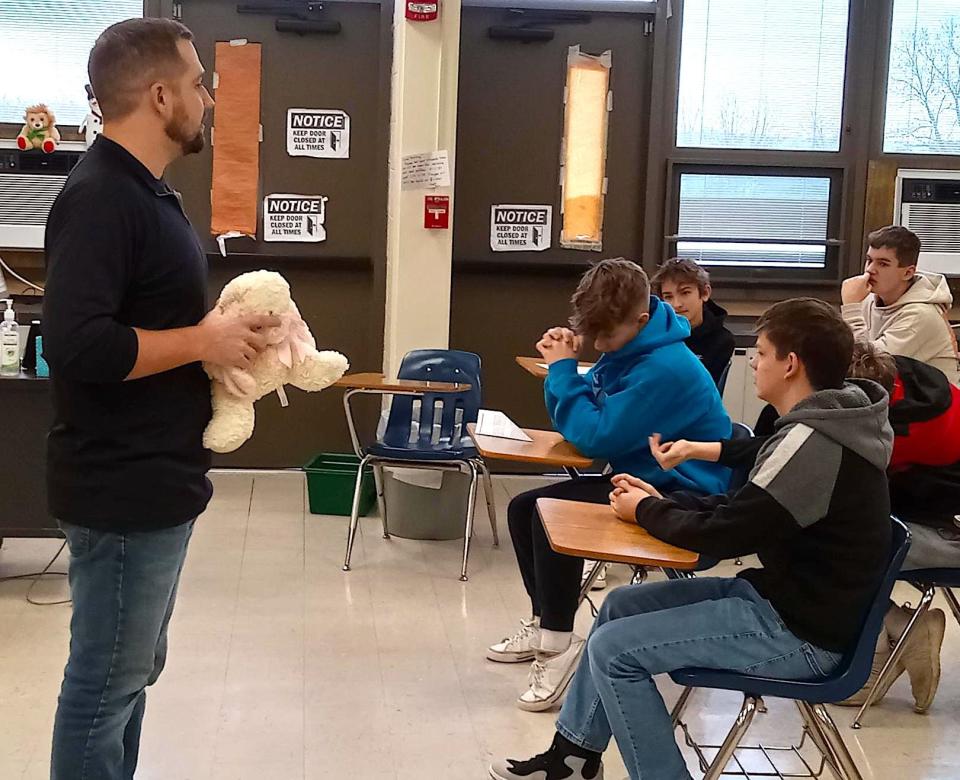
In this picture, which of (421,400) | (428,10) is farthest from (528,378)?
(428,10)

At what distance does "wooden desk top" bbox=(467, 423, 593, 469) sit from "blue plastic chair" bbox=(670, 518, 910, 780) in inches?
37.9

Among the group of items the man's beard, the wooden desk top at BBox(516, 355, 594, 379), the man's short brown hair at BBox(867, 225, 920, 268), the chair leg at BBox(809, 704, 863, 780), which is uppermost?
the man's beard

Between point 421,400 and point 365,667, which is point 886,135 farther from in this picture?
point 365,667

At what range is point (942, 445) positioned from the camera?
3.14 m

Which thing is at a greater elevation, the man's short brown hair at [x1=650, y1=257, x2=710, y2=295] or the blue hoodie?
the man's short brown hair at [x1=650, y1=257, x2=710, y2=295]

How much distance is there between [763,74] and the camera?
613 cm

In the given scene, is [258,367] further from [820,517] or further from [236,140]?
[236,140]

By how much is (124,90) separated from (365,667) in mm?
2061

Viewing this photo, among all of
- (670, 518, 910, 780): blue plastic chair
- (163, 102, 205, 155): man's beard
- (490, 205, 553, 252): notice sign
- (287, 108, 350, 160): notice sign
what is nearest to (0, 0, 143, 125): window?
(287, 108, 350, 160): notice sign

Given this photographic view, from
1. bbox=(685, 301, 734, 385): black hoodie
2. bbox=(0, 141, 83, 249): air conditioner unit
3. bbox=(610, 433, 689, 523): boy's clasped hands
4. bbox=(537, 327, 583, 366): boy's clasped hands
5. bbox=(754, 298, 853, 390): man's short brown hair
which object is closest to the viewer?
bbox=(754, 298, 853, 390): man's short brown hair

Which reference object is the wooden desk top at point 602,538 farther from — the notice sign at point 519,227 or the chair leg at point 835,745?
the notice sign at point 519,227

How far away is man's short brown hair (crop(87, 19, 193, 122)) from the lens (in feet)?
6.13

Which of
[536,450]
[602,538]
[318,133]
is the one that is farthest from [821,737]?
[318,133]

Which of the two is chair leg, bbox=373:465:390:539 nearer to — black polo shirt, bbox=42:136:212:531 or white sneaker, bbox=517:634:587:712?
white sneaker, bbox=517:634:587:712
